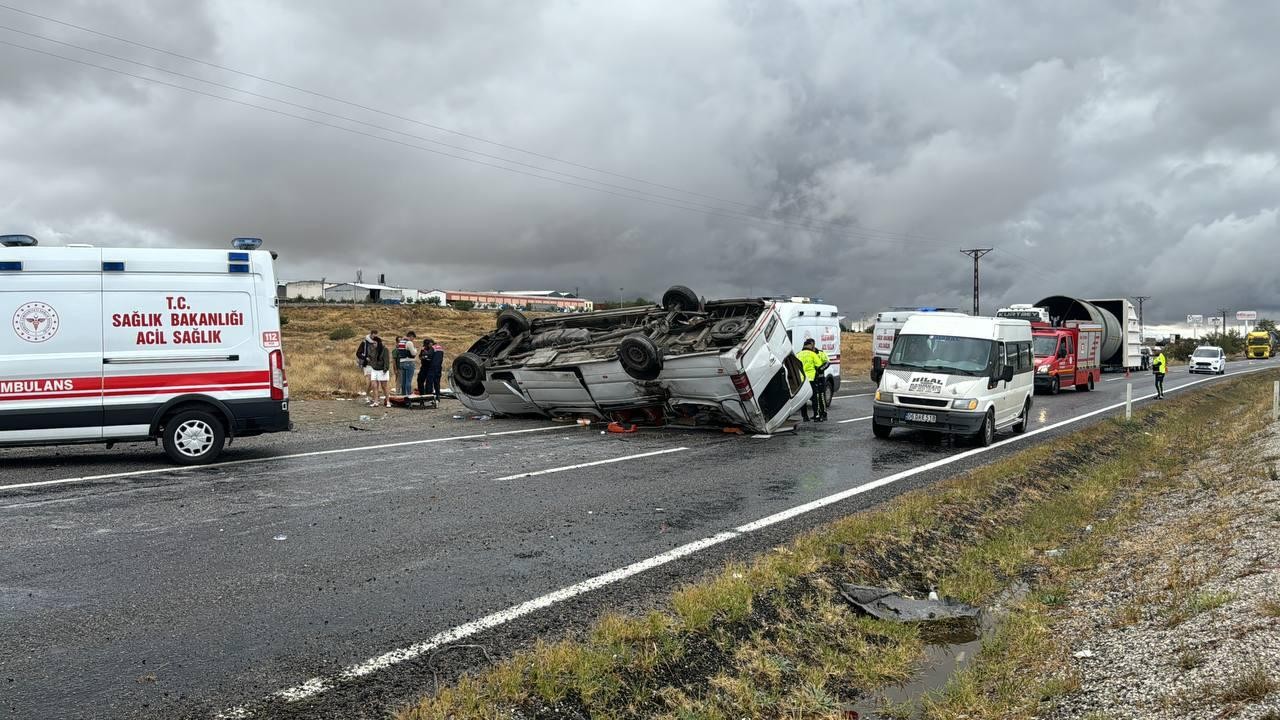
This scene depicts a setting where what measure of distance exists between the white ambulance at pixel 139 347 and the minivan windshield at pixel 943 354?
943 centimetres

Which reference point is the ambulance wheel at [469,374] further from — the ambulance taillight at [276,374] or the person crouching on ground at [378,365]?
the ambulance taillight at [276,374]

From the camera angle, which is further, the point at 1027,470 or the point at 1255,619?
the point at 1027,470

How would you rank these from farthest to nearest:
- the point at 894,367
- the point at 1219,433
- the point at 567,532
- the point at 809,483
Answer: the point at 1219,433
the point at 894,367
the point at 809,483
the point at 567,532

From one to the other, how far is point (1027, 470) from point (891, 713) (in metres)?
7.23

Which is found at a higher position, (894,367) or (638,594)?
(894,367)

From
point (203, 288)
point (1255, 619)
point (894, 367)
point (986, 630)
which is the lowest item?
point (986, 630)

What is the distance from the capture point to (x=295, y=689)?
146 inches

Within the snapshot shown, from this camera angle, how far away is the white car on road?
4606cm

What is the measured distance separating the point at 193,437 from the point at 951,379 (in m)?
10.7

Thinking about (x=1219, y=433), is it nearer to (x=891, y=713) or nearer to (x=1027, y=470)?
(x=1027, y=470)

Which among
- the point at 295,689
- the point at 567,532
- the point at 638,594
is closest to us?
the point at 295,689

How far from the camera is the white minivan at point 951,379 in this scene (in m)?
12.5

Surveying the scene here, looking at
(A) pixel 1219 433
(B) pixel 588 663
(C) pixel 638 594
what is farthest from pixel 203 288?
(A) pixel 1219 433

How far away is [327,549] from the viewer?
5996mm
